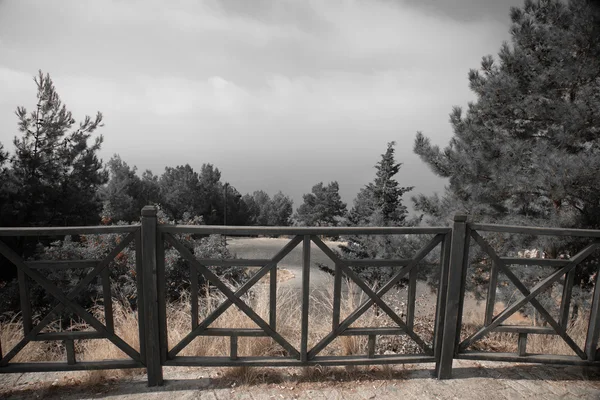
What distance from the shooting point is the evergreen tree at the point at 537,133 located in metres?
6.20

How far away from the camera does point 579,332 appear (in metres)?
3.86

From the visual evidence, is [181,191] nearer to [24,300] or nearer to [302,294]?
[24,300]

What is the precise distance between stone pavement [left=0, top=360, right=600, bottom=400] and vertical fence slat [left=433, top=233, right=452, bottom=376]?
0.28 meters

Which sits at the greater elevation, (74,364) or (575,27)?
(575,27)

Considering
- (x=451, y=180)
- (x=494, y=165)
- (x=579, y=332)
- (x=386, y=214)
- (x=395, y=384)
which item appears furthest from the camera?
(x=386, y=214)

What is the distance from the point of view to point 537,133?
24.7 ft

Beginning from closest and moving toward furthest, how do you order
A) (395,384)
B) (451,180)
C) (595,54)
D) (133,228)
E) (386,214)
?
(133,228) < (395,384) < (595,54) < (451,180) < (386,214)

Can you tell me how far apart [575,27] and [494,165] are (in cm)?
298

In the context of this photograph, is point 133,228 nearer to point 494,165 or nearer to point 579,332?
point 579,332

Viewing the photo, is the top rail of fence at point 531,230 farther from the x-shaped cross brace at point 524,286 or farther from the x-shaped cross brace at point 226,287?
the x-shaped cross brace at point 226,287

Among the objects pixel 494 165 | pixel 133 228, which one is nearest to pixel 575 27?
pixel 494 165

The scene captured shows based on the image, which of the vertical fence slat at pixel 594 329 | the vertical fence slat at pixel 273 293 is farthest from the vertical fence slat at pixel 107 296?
the vertical fence slat at pixel 594 329

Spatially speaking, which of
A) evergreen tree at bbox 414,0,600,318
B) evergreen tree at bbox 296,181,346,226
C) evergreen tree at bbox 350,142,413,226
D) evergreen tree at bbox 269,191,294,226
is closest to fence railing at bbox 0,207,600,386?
evergreen tree at bbox 414,0,600,318

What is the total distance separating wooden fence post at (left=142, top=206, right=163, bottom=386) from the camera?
2.43 m
